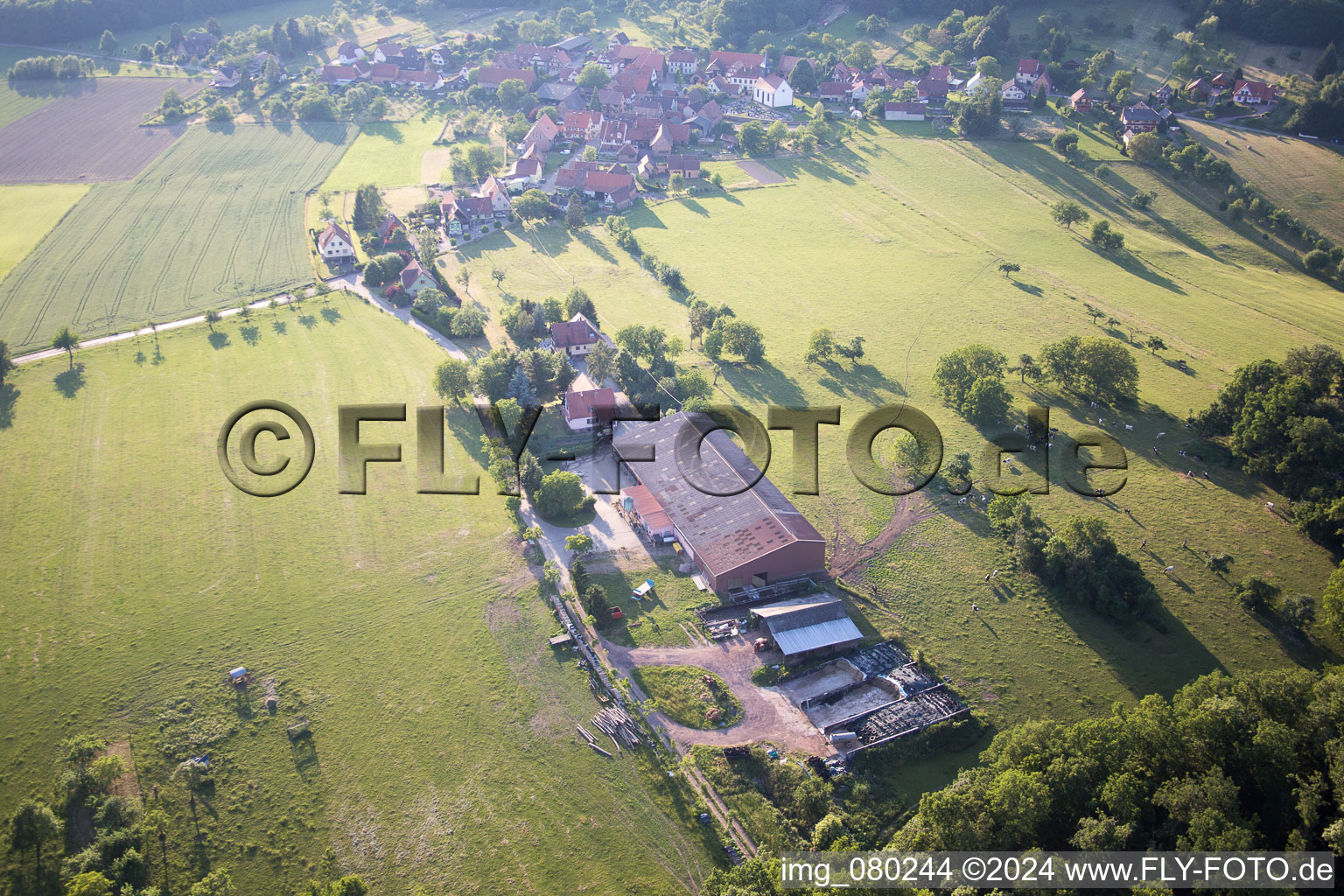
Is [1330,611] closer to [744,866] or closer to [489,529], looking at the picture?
[744,866]

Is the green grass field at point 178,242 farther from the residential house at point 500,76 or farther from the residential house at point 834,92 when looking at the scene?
the residential house at point 834,92

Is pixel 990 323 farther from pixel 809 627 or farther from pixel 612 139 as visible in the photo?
pixel 612 139

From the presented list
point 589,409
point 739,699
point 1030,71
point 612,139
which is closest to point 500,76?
point 612,139

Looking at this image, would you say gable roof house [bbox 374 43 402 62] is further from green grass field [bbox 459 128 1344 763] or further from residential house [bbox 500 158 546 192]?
green grass field [bbox 459 128 1344 763]

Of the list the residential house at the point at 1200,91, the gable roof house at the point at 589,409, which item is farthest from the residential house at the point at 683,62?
the gable roof house at the point at 589,409

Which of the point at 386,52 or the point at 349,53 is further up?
the point at 386,52

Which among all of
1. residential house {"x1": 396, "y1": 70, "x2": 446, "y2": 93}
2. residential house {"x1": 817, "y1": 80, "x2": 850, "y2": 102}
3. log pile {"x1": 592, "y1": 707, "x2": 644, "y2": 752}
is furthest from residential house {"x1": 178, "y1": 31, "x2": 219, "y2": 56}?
log pile {"x1": 592, "y1": 707, "x2": 644, "y2": 752}

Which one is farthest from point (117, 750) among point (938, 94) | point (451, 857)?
point (938, 94)
